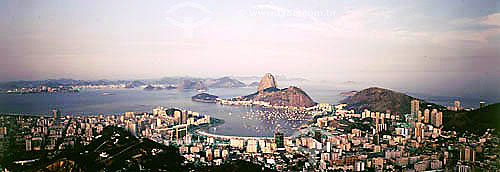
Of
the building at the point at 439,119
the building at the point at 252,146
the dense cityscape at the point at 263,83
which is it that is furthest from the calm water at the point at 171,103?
the building at the point at 252,146

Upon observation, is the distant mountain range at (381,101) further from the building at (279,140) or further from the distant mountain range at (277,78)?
the building at (279,140)

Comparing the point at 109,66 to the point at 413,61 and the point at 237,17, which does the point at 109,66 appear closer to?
the point at 237,17

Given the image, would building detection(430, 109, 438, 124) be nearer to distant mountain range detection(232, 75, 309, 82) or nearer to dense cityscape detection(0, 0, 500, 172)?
dense cityscape detection(0, 0, 500, 172)

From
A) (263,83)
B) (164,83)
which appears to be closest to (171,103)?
(164,83)

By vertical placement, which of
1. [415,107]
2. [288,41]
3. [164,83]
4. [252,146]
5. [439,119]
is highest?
[288,41]

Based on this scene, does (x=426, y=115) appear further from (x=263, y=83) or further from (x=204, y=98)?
(x=204, y=98)
